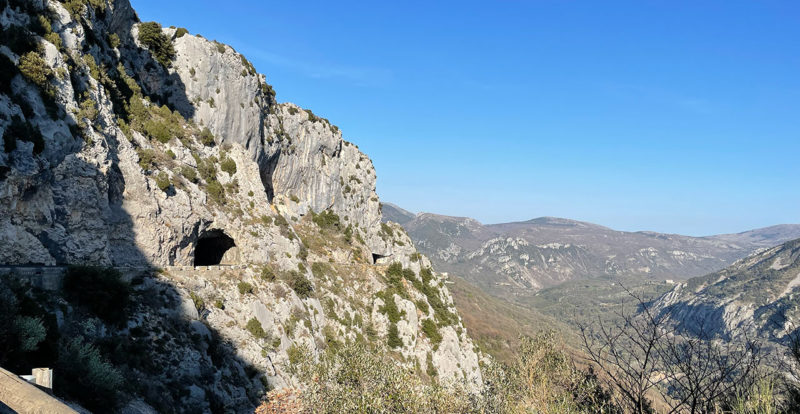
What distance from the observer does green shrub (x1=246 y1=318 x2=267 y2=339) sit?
35.9 metres

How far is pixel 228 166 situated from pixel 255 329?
73.6 feet

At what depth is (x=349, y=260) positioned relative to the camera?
214ft

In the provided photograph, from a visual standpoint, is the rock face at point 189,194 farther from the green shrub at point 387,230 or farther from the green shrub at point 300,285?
the green shrub at point 387,230

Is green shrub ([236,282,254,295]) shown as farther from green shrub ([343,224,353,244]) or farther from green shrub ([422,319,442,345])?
green shrub ([343,224,353,244])

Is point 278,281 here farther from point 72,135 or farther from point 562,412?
point 562,412

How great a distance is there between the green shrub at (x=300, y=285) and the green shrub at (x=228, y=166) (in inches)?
595

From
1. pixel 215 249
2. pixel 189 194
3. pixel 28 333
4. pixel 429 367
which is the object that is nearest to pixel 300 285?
pixel 215 249

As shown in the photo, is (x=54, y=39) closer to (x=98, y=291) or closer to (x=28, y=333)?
(x=98, y=291)

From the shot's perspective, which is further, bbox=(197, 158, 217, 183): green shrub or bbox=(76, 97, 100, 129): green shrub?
bbox=(197, 158, 217, 183): green shrub

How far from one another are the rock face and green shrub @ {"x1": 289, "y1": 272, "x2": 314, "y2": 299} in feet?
0.55

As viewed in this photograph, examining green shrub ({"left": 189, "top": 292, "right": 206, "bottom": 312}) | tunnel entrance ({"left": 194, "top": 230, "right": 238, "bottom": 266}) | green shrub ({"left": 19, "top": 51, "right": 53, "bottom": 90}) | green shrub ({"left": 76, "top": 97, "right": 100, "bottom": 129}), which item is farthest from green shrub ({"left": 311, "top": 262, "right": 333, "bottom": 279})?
green shrub ({"left": 19, "top": 51, "right": 53, "bottom": 90})

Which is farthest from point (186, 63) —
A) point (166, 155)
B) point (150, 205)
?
point (150, 205)

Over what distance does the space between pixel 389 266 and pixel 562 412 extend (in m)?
54.0

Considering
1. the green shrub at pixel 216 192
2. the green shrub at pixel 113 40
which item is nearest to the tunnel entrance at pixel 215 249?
the green shrub at pixel 216 192
